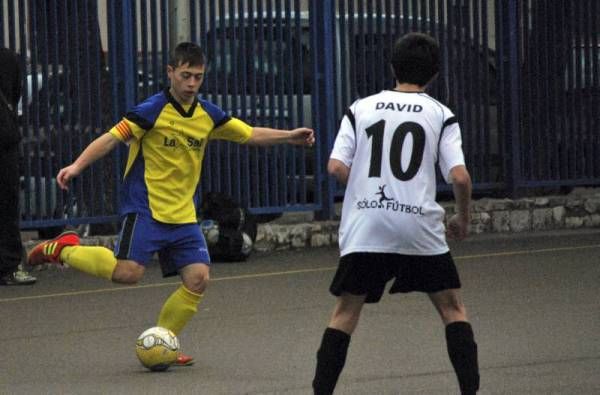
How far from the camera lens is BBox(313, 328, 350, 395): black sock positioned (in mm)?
7148

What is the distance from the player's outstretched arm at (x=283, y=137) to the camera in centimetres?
841

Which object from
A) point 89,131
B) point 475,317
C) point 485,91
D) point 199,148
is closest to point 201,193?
point 89,131

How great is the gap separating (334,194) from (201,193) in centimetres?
140

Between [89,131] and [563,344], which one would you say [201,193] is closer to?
[89,131]

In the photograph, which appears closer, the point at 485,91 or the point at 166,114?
the point at 166,114

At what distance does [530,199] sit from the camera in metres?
16.5

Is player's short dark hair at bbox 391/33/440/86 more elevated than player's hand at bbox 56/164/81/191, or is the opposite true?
player's short dark hair at bbox 391/33/440/86

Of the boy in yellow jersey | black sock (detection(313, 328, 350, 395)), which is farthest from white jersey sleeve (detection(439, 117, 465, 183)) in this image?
the boy in yellow jersey

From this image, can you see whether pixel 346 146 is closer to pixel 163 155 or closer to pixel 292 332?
pixel 163 155

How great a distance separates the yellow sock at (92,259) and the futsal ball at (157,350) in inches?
18.3

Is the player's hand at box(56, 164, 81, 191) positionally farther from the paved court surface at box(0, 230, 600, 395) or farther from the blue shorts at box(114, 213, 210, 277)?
the paved court surface at box(0, 230, 600, 395)

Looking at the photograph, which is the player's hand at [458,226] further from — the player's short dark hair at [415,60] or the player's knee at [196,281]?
the player's knee at [196,281]

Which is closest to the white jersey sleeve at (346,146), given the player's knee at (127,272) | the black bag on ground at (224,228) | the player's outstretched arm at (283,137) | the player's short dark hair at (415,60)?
the player's short dark hair at (415,60)

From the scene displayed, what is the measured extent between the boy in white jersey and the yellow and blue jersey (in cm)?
190
